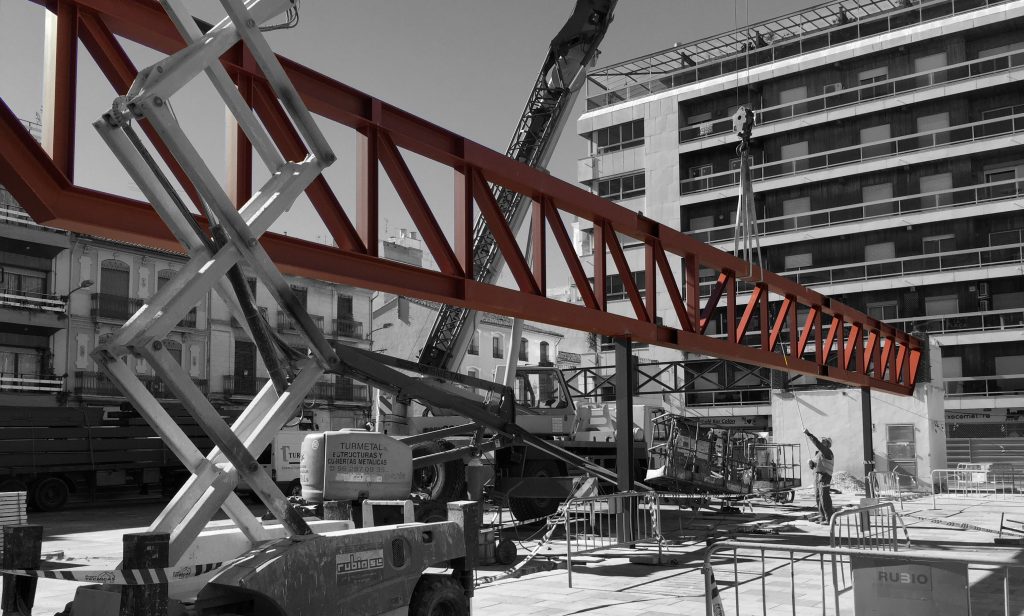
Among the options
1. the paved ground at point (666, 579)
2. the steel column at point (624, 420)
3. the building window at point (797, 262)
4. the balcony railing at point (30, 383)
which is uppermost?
the building window at point (797, 262)

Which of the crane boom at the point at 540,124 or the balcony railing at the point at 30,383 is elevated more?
the crane boom at the point at 540,124

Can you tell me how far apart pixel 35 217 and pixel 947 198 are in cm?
4832

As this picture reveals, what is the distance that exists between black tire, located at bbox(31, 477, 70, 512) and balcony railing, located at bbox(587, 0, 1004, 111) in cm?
3575

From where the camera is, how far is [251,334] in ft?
21.5

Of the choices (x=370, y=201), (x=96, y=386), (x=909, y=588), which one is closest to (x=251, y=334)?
(x=370, y=201)

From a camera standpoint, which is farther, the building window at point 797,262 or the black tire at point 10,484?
the building window at point 797,262

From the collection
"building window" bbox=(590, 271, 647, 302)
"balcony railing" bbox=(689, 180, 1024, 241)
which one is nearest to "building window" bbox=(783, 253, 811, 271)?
"balcony railing" bbox=(689, 180, 1024, 241)

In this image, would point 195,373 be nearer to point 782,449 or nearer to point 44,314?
point 44,314

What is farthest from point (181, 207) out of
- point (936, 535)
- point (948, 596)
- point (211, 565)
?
point (936, 535)

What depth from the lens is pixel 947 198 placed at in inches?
1906

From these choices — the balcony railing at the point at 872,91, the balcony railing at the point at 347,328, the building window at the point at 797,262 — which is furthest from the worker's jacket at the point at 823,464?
the balcony railing at the point at 347,328

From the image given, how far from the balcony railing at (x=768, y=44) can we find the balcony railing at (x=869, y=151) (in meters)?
6.04

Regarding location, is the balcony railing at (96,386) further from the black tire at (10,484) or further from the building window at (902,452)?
the building window at (902,452)

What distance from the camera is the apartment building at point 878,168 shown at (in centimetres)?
4691
